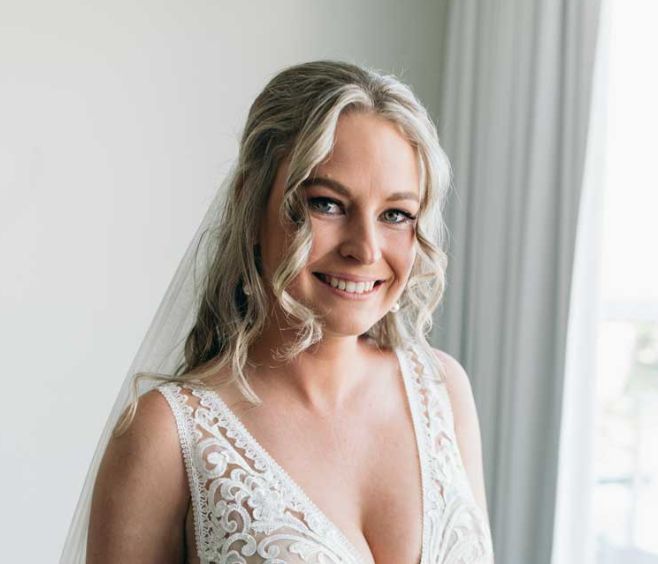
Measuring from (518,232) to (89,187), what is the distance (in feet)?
4.09

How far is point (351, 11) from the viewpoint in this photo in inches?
131

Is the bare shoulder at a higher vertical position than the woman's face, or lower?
lower

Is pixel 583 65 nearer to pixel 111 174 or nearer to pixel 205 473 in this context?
pixel 111 174

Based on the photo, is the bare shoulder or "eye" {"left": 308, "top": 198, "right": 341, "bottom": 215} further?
the bare shoulder

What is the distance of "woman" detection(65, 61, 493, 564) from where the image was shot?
156 cm

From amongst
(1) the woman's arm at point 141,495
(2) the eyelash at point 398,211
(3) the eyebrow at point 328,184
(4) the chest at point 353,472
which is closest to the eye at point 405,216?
(2) the eyelash at point 398,211

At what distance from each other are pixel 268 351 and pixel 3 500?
4.92ft

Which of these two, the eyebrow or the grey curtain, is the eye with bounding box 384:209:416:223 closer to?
the eyebrow

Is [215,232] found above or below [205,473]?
above

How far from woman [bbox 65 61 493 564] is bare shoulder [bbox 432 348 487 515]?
96mm

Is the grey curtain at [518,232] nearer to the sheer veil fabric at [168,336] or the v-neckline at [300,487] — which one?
the v-neckline at [300,487]

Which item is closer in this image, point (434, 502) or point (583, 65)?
point (434, 502)

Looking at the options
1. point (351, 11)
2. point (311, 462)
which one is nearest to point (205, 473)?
point (311, 462)

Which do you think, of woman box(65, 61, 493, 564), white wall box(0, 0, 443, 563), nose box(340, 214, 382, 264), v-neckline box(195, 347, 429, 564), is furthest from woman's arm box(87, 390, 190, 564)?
white wall box(0, 0, 443, 563)
